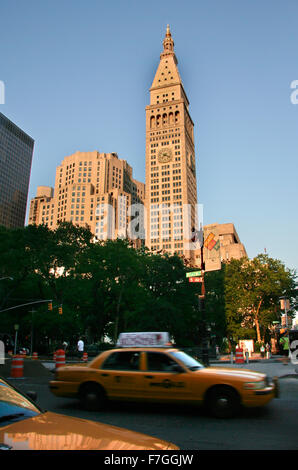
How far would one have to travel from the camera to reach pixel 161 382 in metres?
7.81

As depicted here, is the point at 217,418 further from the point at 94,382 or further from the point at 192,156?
the point at 192,156

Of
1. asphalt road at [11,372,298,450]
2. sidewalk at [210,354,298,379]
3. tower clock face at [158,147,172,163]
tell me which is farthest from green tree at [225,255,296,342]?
tower clock face at [158,147,172,163]

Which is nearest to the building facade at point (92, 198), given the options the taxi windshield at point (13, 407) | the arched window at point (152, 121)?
the arched window at point (152, 121)

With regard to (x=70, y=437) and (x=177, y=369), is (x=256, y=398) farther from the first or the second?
(x=70, y=437)

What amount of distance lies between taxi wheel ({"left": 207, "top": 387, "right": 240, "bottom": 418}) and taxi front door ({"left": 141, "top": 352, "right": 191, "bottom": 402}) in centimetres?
51

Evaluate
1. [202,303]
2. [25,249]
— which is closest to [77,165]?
[25,249]

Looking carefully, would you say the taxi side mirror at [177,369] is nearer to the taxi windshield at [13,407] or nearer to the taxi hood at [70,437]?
the taxi windshield at [13,407]

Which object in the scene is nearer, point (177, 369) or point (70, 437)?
point (70, 437)

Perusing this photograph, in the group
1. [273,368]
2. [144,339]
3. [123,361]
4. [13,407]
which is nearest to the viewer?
[13,407]

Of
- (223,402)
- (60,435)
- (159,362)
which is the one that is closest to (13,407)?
(60,435)

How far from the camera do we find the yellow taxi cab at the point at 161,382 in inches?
288

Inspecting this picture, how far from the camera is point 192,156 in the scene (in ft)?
534

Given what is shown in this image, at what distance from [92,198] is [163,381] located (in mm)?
157107

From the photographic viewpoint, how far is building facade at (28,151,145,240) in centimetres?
15938
